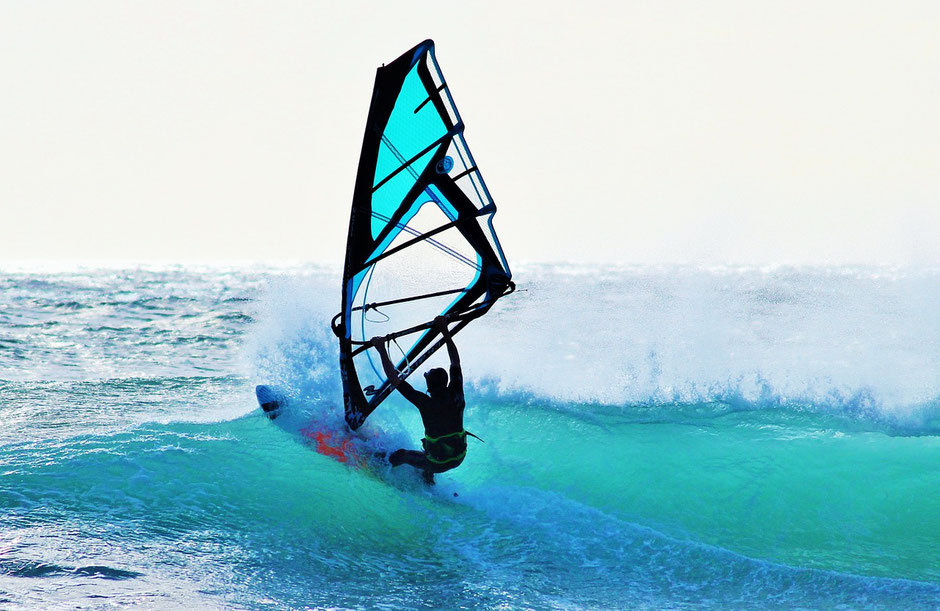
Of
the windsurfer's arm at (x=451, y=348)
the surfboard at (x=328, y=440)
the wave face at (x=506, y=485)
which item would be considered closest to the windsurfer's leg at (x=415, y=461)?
the wave face at (x=506, y=485)

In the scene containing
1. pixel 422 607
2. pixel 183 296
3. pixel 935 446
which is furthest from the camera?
pixel 183 296

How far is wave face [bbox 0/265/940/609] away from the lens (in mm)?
4402

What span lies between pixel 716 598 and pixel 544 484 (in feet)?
6.99

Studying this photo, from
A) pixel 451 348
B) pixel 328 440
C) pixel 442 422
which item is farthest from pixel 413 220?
pixel 328 440

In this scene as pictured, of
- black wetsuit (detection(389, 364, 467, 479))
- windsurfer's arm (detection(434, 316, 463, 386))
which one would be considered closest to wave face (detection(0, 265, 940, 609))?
black wetsuit (detection(389, 364, 467, 479))

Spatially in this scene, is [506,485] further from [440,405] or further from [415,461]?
[440,405]

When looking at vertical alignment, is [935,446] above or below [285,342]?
below

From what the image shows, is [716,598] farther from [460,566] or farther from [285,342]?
[285,342]

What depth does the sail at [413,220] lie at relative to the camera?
514 cm

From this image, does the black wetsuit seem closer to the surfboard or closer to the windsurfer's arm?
the windsurfer's arm

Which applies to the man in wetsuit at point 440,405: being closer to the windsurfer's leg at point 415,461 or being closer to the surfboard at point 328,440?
the windsurfer's leg at point 415,461

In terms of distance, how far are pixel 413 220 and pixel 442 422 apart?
1.57 metres

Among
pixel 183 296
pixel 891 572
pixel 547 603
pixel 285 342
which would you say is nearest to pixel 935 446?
pixel 891 572

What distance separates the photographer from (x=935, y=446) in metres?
6.78
